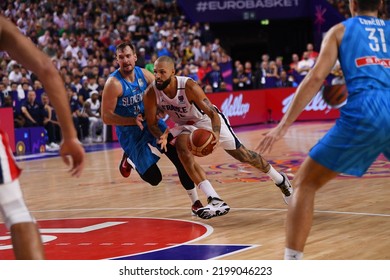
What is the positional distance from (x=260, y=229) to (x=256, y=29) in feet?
69.7

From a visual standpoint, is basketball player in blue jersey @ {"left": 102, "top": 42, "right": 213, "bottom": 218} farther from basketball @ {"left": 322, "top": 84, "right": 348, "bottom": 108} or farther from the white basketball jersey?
basketball @ {"left": 322, "top": 84, "right": 348, "bottom": 108}

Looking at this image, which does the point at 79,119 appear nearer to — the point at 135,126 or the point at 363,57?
the point at 135,126

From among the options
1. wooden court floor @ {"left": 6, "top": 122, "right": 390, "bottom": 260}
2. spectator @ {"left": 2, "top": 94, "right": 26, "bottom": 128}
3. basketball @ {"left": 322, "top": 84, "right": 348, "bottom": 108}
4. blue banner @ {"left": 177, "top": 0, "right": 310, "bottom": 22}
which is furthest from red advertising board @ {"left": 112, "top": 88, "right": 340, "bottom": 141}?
basketball @ {"left": 322, "top": 84, "right": 348, "bottom": 108}

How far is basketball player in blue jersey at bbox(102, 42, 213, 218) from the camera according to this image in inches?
360

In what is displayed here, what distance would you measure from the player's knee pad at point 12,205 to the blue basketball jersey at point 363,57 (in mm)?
2174

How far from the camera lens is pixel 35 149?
17828 mm

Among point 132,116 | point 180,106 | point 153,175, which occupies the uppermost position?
point 180,106

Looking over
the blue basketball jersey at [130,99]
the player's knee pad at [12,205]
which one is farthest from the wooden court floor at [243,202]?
the player's knee pad at [12,205]

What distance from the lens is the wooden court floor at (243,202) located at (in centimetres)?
731

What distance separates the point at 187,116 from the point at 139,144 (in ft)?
2.37

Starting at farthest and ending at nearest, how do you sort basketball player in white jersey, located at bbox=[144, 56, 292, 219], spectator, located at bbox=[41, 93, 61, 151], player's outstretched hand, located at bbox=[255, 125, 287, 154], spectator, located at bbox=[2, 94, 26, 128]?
spectator, located at bbox=[41, 93, 61, 151] < spectator, located at bbox=[2, 94, 26, 128] < basketball player in white jersey, located at bbox=[144, 56, 292, 219] < player's outstretched hand, located at bbox=[255, 125, 287, 154]

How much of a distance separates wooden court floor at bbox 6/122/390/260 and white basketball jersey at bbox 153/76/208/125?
1.03m

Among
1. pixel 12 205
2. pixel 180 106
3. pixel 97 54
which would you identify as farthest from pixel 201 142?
pixel 97 54

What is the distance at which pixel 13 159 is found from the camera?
439cm
